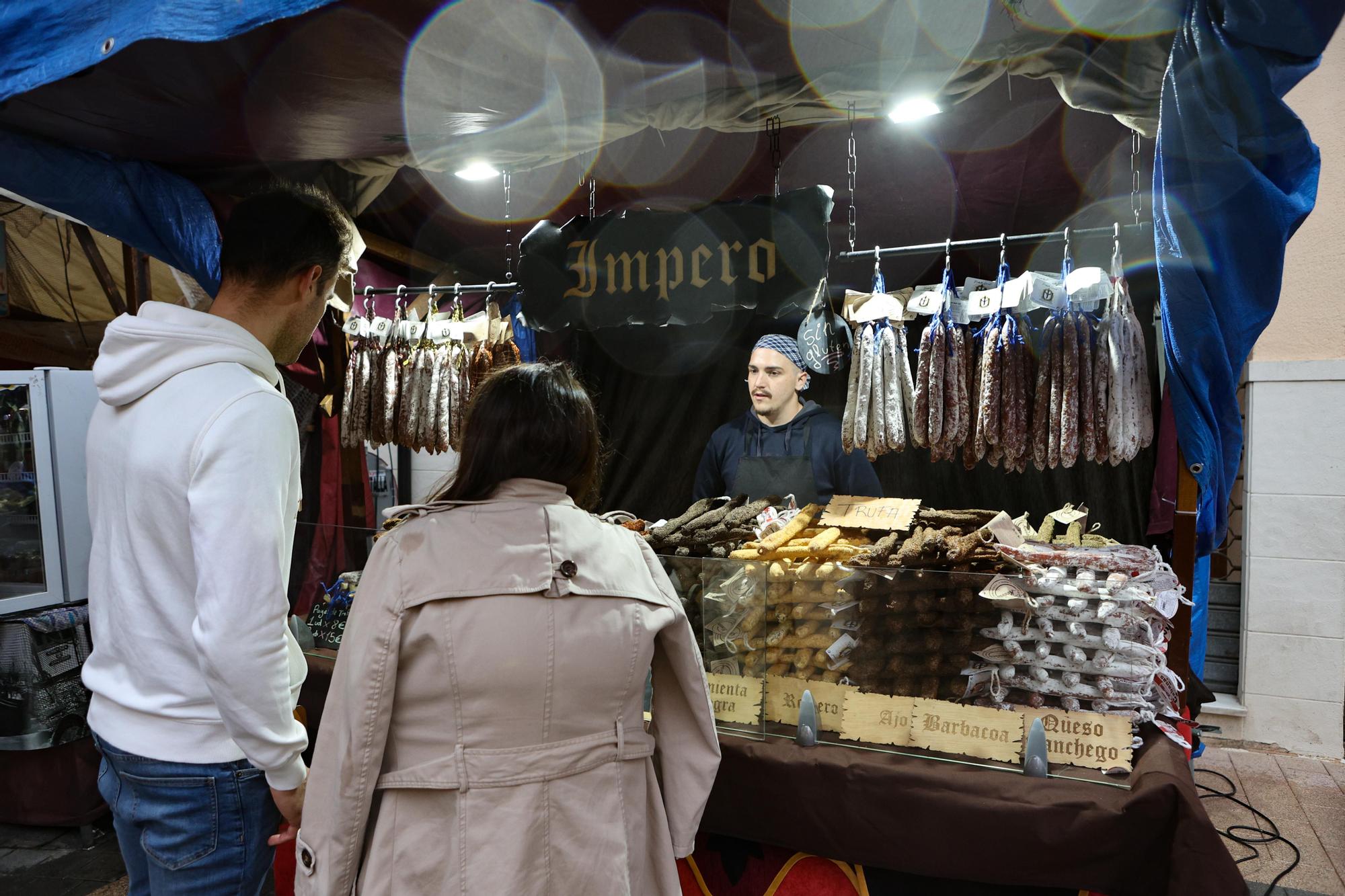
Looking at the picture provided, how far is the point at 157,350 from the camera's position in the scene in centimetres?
170

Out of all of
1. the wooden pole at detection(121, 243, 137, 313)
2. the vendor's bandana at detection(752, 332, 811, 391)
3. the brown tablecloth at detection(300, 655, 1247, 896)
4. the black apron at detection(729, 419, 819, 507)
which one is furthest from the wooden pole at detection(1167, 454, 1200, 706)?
the wooden pole at detection(121, 243, 137, 313)

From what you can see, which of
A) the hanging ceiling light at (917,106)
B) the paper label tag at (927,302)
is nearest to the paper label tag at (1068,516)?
the paper label tag at (927,302)

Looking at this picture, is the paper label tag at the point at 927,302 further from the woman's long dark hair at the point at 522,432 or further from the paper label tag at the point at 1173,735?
the woman's long dark hair at the point at 522,432

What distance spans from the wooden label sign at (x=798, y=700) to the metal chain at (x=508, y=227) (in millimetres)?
3131

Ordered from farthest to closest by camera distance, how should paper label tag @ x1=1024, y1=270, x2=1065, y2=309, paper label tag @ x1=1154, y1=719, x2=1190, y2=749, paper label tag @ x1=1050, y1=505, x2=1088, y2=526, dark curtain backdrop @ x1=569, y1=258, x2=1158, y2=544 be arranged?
dark curtain backdrop @ x1=569, y1=258, x2=1158, y2=544 → paper label tag @ x1=1024, y1=270, x2=1065, y2=309 → paper label tag @ x1=1050, y1=505, x2=1088, y2=526 → paper label tag @ x1=1154, y1=719, x2=1190, y2=749

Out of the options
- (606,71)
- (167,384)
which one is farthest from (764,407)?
(167,384)

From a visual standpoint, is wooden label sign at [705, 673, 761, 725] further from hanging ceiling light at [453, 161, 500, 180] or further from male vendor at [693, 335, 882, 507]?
hanging ceiling light at [453, 161, 500, 180]

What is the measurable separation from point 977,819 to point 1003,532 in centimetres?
96

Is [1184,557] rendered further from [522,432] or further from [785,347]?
[785,347]

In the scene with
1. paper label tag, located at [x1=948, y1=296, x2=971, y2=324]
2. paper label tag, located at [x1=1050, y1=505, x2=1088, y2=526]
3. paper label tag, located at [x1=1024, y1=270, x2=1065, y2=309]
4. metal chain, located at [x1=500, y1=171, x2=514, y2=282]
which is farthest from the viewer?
metal chain, located at [x1=500, y1=171, x2=514, y2=282]

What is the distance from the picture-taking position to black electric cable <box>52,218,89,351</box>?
5156 mm

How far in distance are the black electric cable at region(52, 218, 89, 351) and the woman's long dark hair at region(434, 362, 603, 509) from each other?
514 centimetres

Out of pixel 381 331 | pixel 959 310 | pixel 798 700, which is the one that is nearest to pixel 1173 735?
pixel 798 700

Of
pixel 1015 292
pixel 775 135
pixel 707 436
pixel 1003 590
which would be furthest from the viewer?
pixel 707 436
